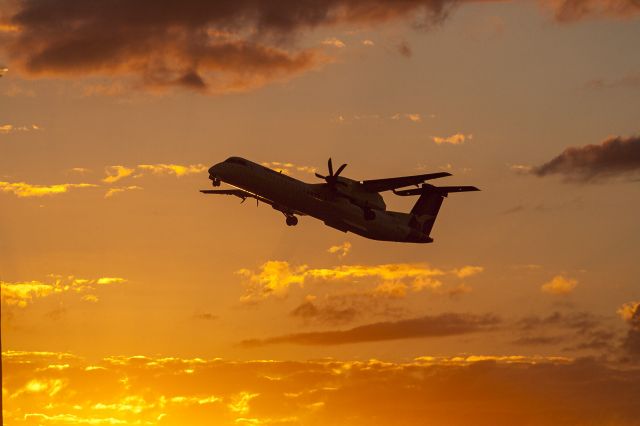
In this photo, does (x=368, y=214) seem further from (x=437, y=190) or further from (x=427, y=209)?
(x=427, y=209)

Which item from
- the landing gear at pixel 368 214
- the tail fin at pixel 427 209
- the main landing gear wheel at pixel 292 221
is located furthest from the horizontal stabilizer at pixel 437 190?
the main landing gear wheel at pixel 292 221

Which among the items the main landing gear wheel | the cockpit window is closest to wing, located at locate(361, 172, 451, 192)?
the main landing gear wheel

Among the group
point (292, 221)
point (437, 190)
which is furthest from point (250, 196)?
point (437, 190)

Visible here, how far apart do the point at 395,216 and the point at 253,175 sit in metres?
25.0

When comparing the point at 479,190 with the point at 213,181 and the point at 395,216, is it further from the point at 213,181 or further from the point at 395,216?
the point at 213,181

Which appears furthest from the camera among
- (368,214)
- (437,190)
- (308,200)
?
(437,190)

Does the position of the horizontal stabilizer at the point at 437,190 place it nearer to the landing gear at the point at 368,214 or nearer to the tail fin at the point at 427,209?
the landing gear at the point at 368,214

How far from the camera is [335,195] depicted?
10012 centimetres

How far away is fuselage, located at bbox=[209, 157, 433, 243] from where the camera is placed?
305 ft

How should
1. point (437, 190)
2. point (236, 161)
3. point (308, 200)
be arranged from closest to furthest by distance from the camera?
point (236, 161)
point (308, 200)
point (437, 190)

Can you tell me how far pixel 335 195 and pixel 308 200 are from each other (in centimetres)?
453

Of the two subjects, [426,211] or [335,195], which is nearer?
[335,195]

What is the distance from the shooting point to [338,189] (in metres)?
101

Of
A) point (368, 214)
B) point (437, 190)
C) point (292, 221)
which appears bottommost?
point (368, 214)
